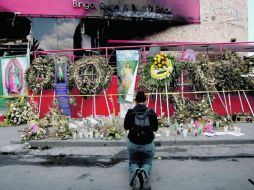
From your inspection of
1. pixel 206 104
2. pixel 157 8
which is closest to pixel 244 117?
pixel 206 104

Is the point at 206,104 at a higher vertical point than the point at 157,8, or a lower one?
lower

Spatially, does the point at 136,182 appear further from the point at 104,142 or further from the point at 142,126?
the point at 104,142

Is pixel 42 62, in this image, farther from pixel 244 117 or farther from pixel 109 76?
pixel 244 117

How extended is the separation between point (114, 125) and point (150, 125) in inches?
181

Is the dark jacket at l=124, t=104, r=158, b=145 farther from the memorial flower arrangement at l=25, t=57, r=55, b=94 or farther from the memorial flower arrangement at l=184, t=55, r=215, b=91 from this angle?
the memorial flower arrangement at l=25, t=57, r=55, b=94

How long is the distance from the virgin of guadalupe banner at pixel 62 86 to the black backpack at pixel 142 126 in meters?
8.68

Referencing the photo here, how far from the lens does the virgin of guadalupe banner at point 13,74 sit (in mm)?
15719

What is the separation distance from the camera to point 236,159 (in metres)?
8.28

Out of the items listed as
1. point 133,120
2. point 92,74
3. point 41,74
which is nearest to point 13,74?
point 41,74

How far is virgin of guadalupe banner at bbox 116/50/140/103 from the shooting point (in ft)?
46.6

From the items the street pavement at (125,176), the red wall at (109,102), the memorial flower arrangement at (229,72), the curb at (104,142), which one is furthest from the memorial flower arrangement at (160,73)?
the street pavement at (125,176)

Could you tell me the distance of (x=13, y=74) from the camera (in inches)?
627

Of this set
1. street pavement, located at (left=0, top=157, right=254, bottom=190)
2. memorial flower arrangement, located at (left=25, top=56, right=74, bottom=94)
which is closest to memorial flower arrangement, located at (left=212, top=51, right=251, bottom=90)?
street pavement, located at (left=0, top=157, right=254, bottom=190)

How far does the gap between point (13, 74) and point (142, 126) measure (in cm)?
1134
